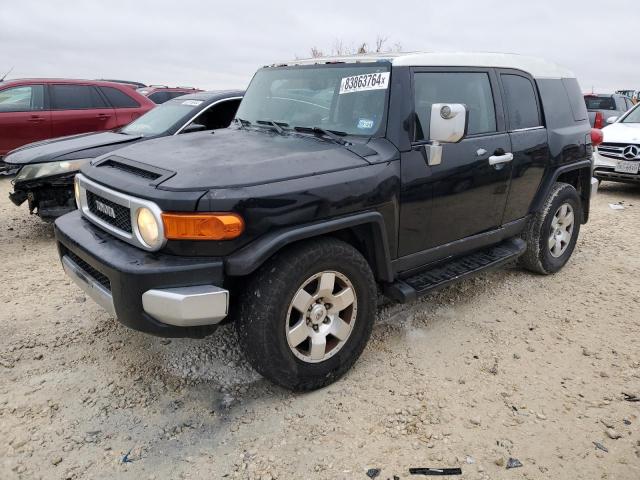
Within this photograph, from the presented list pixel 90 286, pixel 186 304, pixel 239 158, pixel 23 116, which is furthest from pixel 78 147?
pixel 186 304

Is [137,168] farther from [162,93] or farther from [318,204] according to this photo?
[162,93]

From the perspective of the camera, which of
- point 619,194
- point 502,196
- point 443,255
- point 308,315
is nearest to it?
point 308,315

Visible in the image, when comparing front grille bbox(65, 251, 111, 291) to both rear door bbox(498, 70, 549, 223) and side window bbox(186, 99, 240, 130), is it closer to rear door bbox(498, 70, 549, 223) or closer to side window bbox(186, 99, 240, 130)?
rear door bbox(498, 70, 549, 223)

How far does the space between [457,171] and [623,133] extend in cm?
672

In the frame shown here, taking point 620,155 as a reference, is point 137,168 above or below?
below

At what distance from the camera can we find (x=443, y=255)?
3641mm

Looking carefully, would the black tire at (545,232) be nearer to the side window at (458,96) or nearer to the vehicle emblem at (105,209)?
the side window at (458,96)

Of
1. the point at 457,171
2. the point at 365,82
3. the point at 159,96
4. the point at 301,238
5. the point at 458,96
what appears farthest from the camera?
the point at 159,96

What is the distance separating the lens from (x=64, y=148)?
561cm

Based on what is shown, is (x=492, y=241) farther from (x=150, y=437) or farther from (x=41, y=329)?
(x=41, y=329)

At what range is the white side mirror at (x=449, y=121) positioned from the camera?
9.59 ft

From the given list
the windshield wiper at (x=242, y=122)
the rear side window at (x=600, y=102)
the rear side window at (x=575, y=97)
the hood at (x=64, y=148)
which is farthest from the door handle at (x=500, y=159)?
the rear side window at (x=600, y=102)

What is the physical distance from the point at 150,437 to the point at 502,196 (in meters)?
2.99

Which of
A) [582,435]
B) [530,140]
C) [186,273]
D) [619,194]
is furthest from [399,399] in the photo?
[619,194]
